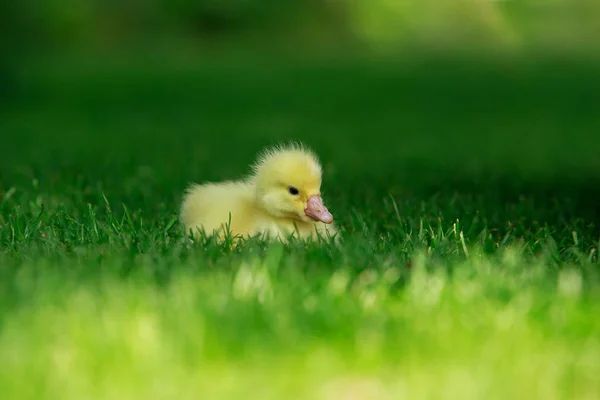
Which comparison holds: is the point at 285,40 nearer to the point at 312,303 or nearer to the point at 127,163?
the point at 127,163

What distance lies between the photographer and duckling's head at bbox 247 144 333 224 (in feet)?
12.9

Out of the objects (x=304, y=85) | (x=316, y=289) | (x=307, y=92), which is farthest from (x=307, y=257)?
(x=304, y=85)

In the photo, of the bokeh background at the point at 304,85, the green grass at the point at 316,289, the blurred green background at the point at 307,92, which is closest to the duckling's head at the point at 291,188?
the green grass at the point at 316,289

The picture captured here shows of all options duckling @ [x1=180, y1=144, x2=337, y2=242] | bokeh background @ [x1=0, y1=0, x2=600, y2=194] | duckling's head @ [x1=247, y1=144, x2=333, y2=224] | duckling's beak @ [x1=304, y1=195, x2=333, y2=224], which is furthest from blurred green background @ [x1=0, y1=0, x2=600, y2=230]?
duckling's beak @ [x1=304, y1=195, x2=333, y2=224]

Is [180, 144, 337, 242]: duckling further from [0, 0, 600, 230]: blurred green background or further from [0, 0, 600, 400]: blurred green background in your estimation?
[0, 0, 600, 230]: blurred green background

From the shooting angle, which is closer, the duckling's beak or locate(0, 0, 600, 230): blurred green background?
the duckling's beak

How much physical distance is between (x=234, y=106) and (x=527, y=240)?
9628mm

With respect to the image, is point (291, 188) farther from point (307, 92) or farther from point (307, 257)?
point (307, 92)

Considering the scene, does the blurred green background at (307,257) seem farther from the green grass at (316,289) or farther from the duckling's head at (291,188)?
the duckling's head at (291,188)

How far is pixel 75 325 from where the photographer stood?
2689 mm

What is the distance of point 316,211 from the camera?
153 inches

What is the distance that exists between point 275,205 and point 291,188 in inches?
3.6

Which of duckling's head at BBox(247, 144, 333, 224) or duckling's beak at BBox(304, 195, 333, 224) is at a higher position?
duckling's head at BBox(247, 144, 333, 224)

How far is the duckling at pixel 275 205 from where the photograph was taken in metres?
3.93
